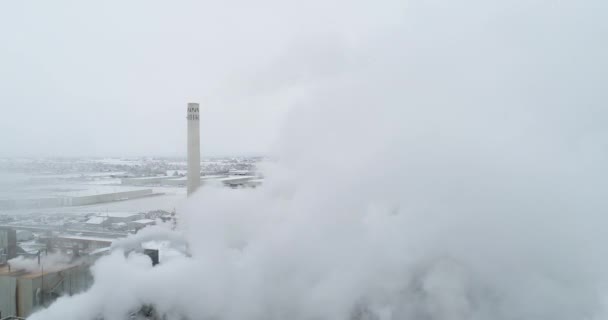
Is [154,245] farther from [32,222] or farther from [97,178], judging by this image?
[97,178]

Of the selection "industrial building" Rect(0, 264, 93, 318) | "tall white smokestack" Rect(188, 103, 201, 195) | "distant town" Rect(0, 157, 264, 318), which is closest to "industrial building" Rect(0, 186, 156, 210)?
"distant town" Rect(0, 157, 264, 318)

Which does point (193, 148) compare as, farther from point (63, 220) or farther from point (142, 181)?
point (142, 181)

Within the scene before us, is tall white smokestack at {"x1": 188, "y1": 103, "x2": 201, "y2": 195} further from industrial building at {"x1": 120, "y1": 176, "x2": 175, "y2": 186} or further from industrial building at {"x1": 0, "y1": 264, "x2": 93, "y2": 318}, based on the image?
industrial building at {"x1": 120, "y1": 176, "x2": 175, "y2": 186}

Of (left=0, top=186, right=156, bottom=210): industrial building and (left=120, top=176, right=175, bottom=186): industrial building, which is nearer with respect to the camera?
(left=0, top=186, right=156, bottom=210): industrial building

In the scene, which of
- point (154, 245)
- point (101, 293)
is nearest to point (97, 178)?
point (154, 245)

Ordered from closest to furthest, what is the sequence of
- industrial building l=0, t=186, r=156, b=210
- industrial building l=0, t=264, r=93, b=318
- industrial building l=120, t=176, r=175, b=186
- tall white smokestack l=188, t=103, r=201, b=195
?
industrial building l=0, t=264, r=93, b=318
tall white smokestack l=188, t=103, r=201, b=195
industrial building l=0, t=186, r=156, b=210
industrial building l=120, t=176, r=175, b=186

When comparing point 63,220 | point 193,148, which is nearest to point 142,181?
point 63,220

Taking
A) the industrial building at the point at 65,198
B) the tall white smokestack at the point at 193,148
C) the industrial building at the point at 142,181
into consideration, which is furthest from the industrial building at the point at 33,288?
the industrial building at the point at 142,181

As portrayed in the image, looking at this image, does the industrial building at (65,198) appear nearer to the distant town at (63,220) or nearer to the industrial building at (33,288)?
the distant town at (63,220)

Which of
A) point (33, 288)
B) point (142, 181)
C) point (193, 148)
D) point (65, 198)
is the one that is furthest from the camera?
point (142, 181)
